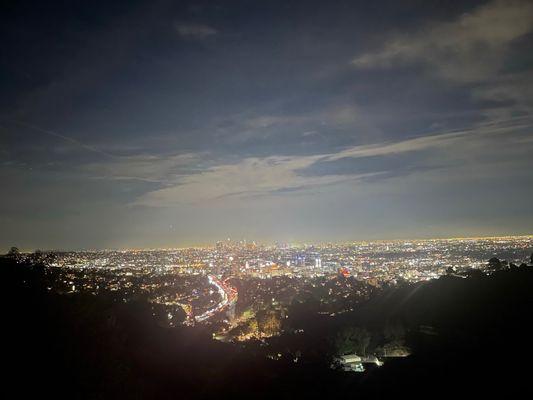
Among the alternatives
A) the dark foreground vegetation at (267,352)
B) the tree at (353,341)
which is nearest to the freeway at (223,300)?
→ the dark foreground vegetation at (267,352)

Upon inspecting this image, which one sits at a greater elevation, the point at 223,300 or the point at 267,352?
the point at 267,352

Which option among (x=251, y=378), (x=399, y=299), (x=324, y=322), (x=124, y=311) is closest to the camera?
(x=251, y=378)

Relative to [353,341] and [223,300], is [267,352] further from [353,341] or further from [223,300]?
[223,300]

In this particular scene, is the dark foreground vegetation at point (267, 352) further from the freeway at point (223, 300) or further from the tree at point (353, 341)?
the freeway at point (223, 300)

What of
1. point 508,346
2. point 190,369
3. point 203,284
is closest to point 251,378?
point 190,369

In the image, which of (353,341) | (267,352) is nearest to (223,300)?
(267,352)

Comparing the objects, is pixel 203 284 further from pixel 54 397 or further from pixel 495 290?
pixel 54 397

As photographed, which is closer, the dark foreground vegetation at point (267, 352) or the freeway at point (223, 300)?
the dark foreground vegetation at point (267, 352)

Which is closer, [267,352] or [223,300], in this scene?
[267,352]
